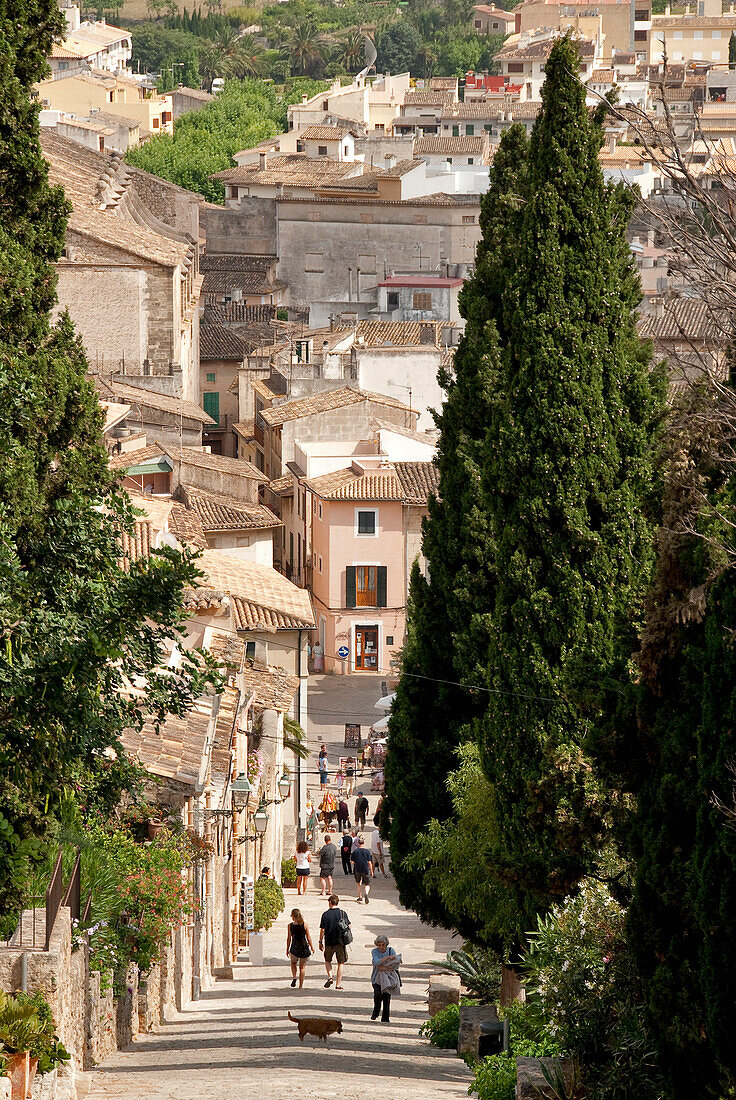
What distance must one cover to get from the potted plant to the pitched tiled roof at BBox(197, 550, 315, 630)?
22.7 metres

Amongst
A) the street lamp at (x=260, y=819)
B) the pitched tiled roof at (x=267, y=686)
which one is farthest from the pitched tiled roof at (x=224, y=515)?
the street lamp at (x=260, y=819)

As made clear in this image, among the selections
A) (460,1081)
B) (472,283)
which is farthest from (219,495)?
(460,1081)

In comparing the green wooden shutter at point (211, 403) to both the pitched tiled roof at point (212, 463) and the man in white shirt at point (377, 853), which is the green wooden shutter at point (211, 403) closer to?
the pitched tiled roof at point (212, 463)

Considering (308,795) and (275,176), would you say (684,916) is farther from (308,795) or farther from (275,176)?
(275,176)

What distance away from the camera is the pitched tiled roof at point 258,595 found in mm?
35875

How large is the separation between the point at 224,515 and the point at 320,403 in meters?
12.9

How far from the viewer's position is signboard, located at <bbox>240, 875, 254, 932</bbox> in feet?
83.1

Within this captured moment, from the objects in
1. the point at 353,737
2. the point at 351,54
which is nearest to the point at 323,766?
the point at 353,737

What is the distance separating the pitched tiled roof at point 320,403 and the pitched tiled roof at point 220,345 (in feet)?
40.6

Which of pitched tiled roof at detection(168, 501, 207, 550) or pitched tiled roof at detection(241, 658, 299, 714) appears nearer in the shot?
pitched tiled roof at detection(241, 658, 299, 714)

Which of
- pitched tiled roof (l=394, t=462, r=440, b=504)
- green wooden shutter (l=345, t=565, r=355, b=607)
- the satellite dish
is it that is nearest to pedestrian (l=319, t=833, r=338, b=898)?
pitched tiled roof (l=394, t=462, r=440, b=504)

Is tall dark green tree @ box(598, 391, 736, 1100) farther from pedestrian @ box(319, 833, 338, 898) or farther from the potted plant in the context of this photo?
pedestrian @ box(319, 833, 338, 898)

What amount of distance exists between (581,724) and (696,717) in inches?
159

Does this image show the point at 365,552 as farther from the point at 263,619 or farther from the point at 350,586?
the point at 263,619
